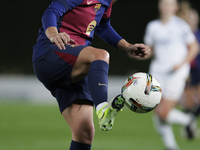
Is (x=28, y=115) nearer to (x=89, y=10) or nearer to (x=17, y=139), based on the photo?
(x=17, y=139)

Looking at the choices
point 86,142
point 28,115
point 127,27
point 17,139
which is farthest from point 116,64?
point 86,142

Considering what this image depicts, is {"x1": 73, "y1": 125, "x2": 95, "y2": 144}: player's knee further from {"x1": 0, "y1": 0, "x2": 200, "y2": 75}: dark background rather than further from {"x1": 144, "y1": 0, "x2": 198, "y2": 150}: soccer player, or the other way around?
{"x1": 0, "y1": 0, "x2": 200, "y2": 75}: dark background

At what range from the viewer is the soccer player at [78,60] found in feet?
7.09

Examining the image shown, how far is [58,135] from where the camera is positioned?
22.0ft

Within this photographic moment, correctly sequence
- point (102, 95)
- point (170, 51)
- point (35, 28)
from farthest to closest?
point (35, 28), point (170, 51), point (102, 95)

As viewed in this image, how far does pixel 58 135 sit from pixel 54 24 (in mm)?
4619

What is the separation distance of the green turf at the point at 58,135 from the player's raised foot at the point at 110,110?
3359 mm

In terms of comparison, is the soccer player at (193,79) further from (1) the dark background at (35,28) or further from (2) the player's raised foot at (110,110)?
(1) the dark background at (35,28)

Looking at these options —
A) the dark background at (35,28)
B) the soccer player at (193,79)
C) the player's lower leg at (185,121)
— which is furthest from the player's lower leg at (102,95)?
the dark background at (35,28)

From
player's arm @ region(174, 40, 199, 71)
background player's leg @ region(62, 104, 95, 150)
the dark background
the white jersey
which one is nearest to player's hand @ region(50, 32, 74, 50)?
background player's leg @ region(62, 104, 95, 150)

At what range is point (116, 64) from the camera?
1678cm

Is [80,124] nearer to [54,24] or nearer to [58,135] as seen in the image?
[54,24]

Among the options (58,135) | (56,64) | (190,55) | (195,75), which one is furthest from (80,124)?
(195,75)

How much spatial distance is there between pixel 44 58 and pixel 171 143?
Answer: 10.2 ft
